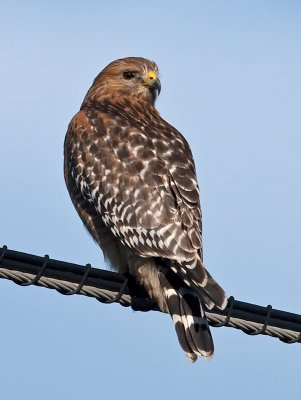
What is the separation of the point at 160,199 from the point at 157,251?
48 centimetres

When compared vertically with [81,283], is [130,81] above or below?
above

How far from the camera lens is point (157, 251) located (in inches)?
268

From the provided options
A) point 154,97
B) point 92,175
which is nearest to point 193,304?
point 92,175

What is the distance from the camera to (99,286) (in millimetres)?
5574

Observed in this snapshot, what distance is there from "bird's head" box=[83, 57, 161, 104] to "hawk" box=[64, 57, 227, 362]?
64 cm

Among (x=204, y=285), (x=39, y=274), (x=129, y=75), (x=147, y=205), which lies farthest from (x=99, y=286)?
(x=129, y=75)

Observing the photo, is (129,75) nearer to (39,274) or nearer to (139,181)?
(139,181)

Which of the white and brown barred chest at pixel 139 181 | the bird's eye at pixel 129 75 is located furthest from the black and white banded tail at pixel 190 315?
the bird's eye at pixel 129 75

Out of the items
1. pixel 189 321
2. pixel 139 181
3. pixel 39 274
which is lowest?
pixel 39 274

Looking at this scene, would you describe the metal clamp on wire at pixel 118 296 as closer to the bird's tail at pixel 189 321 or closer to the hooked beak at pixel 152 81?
the bird's tail at pixel 189 321

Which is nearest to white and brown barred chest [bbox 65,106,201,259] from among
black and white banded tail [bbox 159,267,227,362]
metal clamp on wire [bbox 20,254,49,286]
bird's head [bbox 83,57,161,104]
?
black and white banded tail [bbox 159,267,227,362]

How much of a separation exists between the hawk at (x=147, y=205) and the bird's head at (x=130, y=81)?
64cm

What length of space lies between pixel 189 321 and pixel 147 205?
93 cm

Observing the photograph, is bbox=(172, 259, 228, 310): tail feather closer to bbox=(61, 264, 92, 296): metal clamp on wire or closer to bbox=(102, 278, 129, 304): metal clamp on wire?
bbox=(102, 278, 129, 304): metal clamp on wire
